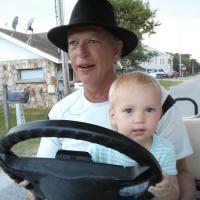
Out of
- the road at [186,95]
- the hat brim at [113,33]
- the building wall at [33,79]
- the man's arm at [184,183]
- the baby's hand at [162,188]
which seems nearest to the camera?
the baby's hand at [162,188]

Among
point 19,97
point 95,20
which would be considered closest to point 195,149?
point 95,20

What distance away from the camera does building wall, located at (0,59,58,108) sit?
57.8ft

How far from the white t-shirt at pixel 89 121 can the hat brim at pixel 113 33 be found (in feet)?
1.26

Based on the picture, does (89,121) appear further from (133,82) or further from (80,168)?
(80,168)

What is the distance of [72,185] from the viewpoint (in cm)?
124

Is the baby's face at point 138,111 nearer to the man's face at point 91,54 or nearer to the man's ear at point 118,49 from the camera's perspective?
the man's face at point 91,54

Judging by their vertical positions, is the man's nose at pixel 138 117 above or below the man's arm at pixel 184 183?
above

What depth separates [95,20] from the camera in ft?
7.40

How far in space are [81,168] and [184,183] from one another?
971mm

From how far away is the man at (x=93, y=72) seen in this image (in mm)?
2066

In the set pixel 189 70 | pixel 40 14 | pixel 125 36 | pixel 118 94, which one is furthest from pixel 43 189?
pixel 189 70

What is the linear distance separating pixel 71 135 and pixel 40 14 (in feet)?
8.05

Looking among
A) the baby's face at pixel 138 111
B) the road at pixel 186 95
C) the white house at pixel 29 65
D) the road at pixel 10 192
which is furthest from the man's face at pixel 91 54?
the white house at pixel 29 65

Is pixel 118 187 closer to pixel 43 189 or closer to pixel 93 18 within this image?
pixel 43 189
